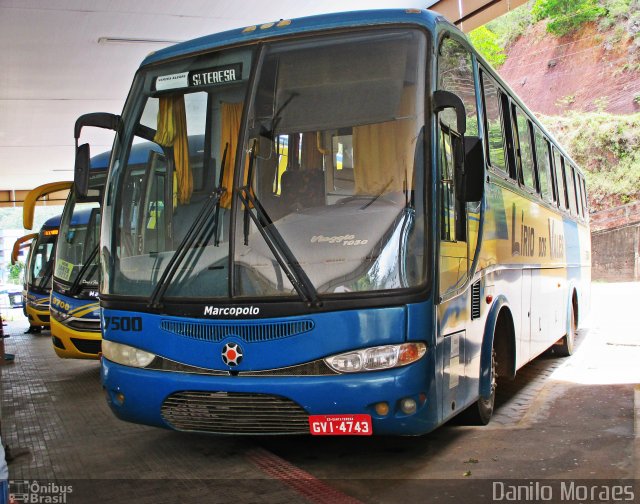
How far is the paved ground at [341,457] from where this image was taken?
5.57m

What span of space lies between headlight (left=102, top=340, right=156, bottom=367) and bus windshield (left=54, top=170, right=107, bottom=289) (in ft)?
17.1

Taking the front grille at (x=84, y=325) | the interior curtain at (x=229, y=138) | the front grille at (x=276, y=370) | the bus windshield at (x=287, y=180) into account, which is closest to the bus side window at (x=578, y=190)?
the front grille at (x=84, y=325)

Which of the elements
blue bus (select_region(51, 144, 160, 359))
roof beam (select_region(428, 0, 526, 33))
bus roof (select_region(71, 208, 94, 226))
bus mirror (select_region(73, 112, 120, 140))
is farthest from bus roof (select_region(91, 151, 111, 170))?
roof beam (select_region(428, 0, 526, 33))

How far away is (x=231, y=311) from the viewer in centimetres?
564

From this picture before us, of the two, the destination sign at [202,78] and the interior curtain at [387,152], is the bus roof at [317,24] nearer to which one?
the destination sign at [202,78]

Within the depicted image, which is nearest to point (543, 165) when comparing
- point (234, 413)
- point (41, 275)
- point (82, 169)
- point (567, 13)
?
point (82, 169)

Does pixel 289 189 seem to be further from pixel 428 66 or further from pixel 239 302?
pixel 428 66

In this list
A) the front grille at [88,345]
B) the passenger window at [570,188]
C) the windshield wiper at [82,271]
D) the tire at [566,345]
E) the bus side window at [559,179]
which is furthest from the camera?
the passenger window at [570,188]

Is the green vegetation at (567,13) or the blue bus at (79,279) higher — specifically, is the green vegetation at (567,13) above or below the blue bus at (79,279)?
above

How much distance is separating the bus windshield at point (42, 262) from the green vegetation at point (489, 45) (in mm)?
42426

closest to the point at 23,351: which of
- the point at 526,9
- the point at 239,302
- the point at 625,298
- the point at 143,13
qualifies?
the point at 143,13

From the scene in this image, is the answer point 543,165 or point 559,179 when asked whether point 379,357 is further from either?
point 559,179

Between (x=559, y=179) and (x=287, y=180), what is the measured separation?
7.47 m

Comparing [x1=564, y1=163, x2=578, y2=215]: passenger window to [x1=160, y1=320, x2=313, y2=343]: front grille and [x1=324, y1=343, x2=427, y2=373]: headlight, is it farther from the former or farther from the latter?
[x1=160, y1=320, x2=313, y2=343]: front grille
